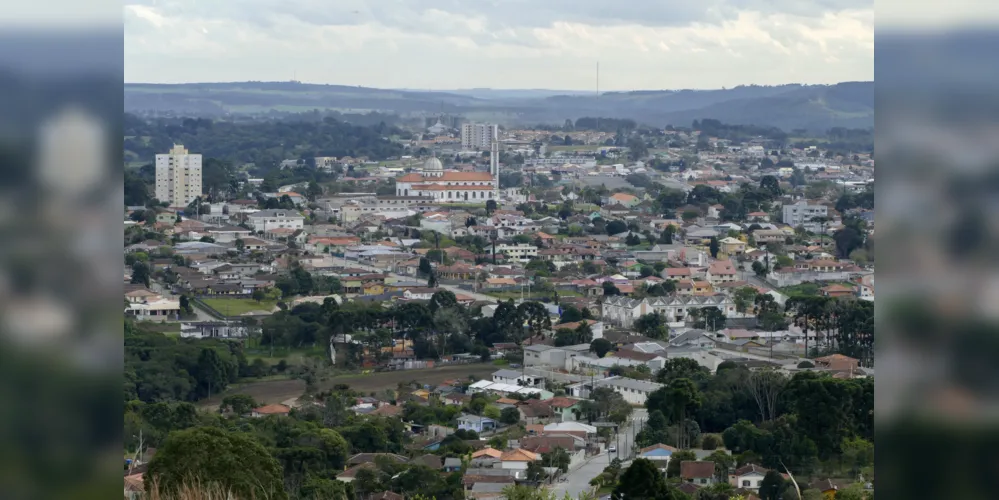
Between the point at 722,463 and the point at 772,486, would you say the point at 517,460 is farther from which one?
the point at 772,486

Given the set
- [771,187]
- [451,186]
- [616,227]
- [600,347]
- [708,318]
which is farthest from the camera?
[451,186]

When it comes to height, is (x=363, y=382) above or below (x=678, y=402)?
below

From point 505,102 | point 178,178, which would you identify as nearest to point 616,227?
point 178,178

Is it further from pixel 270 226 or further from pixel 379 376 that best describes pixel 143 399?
pixel 270 226

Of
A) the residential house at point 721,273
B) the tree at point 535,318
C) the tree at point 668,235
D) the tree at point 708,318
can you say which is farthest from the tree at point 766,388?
the tree at point 668,235

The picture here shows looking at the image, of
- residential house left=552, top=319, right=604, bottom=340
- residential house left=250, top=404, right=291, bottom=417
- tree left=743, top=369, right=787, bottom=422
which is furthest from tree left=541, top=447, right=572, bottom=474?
residential house left=552, top=319, right=604, bottom=340

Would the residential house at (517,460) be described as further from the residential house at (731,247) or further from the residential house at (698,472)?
the residential house at (731,247)

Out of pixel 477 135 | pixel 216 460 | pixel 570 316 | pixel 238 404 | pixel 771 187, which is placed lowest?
pixel 238 404
